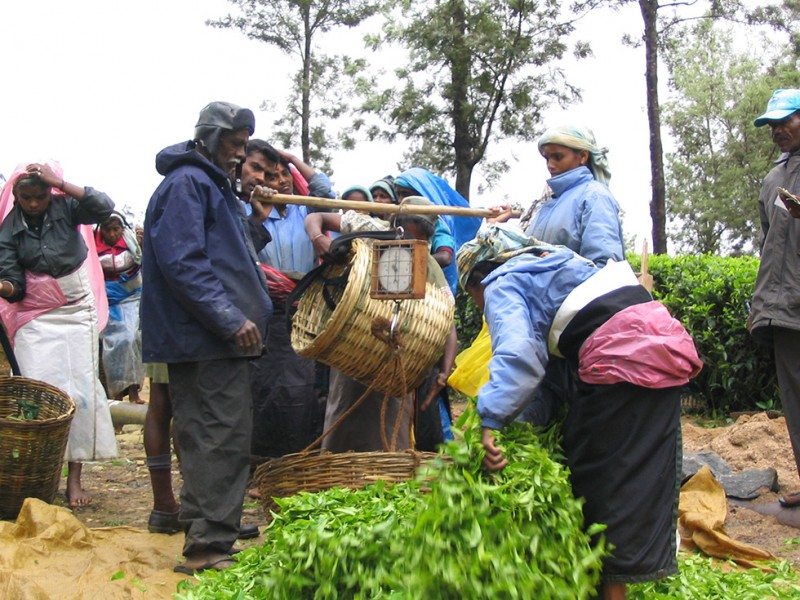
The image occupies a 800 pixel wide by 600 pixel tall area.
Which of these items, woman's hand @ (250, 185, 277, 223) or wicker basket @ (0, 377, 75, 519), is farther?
wicker basket @ (0, 377, 75, 519)

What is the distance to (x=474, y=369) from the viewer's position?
13.6 ft

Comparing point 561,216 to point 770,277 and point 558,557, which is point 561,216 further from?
point 558,557

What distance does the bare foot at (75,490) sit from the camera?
229 inches

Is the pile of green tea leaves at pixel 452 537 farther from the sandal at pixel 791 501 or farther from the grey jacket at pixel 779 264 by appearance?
the sandal at pixel 791 501

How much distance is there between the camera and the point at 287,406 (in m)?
5.48

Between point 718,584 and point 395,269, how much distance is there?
188 cm

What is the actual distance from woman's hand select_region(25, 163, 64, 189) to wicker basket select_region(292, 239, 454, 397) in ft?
6.37

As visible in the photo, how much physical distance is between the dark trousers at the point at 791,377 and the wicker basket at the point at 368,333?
1991 mm

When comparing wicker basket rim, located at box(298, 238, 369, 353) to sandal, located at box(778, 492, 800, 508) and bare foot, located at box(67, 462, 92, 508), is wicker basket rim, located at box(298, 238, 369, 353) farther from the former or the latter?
sandal, located at box(778, 492, 800, 508)

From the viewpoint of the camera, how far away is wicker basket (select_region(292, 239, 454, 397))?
417cm

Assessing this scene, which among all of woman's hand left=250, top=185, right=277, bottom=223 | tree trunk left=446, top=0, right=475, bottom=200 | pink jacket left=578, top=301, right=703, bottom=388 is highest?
tree trunk left=446, top=0, right=475, bottom=200

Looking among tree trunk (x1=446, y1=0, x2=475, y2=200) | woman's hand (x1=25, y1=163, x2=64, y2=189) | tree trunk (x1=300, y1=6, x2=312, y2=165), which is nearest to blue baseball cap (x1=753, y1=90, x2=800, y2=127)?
woman's hand (x1=25, y1=163, x2=64, y2=189)

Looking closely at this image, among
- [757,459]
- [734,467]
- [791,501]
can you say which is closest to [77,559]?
[791,501]

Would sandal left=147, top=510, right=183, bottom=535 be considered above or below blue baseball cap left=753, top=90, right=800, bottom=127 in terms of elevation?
below
